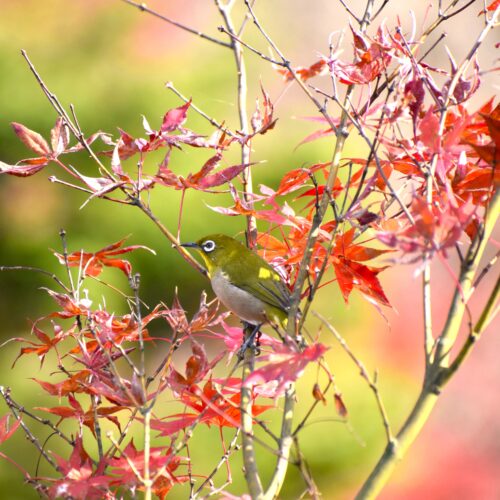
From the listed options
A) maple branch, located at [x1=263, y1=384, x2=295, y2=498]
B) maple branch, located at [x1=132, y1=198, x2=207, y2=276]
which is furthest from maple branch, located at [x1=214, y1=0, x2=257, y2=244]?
maple branch, located at [x1=263, y1=384, x2=295, y2=498]

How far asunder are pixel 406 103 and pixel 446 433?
5.71 metres

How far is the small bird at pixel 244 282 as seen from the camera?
3.54 feet

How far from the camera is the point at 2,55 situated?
3451 mm

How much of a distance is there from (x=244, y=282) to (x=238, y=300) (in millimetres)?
42

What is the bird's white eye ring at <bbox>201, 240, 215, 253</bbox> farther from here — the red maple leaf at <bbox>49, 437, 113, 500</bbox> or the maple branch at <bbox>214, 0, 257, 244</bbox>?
the red maple leaf at <bbox>49, 437, 113, 500</bbox>

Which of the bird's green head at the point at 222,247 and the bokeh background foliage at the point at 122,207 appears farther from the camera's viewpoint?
the bokeh background foliage at the point at 122,207

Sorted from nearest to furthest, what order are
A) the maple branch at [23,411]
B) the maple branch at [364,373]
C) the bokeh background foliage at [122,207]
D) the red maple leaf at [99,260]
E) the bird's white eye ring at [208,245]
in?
the maple branch at [364,373]
the maple branch at [23,411]
the red maple leaf at [99,260]
the bird's white eye ring at [208,245]
the bokeh background foliage at [122,207]

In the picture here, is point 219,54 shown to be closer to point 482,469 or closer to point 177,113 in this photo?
point 177,113

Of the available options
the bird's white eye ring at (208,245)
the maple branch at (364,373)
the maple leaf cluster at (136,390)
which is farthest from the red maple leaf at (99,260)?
the maple branch at (364,373)

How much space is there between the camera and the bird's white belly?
109cm

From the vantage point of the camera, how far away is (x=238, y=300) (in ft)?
3.72

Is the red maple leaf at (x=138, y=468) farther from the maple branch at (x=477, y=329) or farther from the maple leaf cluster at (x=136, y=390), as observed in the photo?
the maple branch at (x=477, y=329)

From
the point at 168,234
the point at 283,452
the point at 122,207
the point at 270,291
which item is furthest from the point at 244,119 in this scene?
the point at 122,207

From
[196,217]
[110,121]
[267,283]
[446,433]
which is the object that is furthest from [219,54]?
[446,433]
